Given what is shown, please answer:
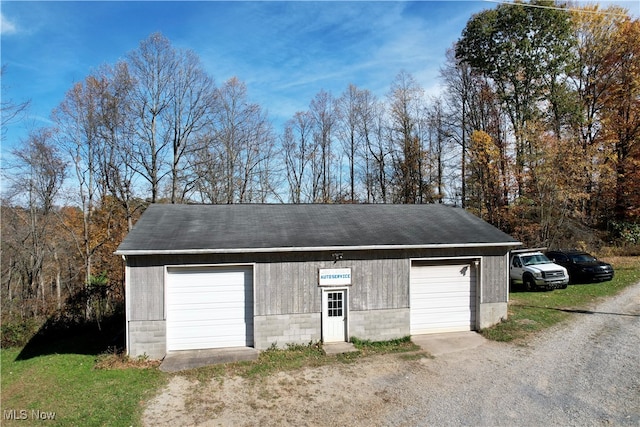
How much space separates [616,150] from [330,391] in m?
28.6

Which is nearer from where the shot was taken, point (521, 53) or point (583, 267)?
point (583, 267)

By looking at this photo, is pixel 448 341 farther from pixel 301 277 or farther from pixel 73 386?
pixel 73 386

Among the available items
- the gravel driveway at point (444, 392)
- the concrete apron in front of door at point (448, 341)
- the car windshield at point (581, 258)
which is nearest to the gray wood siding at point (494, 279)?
the concrete apron in front of door at point (448, 341)

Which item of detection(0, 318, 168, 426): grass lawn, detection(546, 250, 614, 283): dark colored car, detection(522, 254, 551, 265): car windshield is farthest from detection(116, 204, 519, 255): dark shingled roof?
detection(546, 250, 614, 283): dark colored car

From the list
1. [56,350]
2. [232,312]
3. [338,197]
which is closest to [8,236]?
[56,350]

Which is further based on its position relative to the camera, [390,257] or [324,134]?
[324,134]

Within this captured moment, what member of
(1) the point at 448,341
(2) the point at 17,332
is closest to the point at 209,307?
(1) the point at 448,341

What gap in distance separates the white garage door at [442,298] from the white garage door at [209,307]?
510cm

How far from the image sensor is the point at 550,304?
48.0 feet

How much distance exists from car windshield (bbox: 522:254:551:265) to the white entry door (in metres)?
11.4

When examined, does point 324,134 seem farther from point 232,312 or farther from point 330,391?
point 330,391

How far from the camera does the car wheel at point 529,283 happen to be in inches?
679

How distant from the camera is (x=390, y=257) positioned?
37.6 feet

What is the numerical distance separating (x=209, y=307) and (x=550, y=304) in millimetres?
12681
